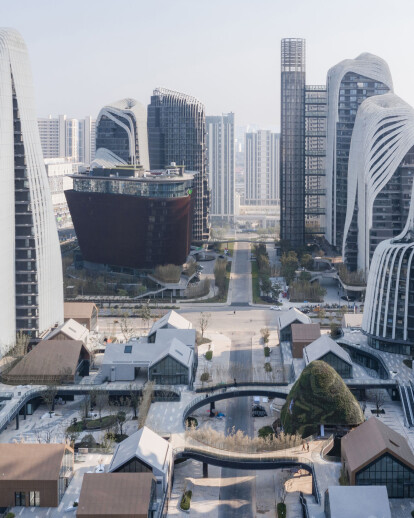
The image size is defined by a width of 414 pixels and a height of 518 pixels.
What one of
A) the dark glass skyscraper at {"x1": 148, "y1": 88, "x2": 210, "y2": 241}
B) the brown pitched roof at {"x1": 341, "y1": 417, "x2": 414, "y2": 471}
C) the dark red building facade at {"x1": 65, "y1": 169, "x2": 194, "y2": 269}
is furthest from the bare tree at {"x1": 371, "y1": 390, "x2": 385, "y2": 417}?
the dark glass skyscraper at {"x1": 148, "y1": 88, "x2": 210, "y2": 241}

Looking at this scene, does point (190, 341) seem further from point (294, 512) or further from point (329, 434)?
point (294, 512)

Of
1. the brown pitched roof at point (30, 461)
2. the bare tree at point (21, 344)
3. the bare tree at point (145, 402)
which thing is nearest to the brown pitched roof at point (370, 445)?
the bare tree at point (145, 402)

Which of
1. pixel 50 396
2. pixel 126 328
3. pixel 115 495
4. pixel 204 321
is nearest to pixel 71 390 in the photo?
pixel 50 396

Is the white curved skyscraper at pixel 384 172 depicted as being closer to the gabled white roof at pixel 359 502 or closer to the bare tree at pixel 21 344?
the bare tree at pixel 21 344

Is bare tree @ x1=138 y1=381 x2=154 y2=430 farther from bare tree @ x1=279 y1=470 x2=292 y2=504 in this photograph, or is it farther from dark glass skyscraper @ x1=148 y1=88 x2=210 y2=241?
dark glass skyscraper @ x1=148 y1=88 x2=210 y2=241

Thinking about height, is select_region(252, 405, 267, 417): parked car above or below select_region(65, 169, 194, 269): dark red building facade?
below

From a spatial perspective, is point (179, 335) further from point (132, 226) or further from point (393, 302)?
point (132, 226)
